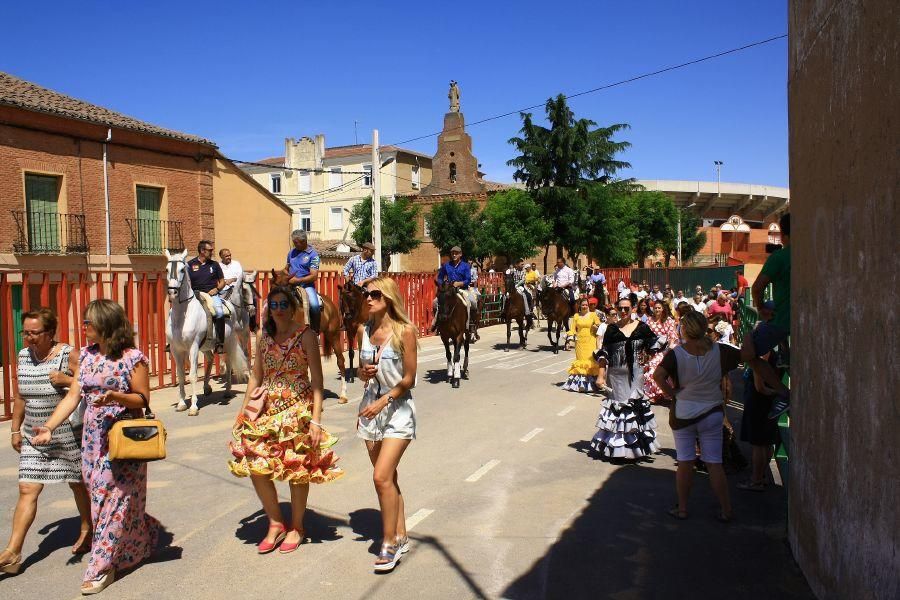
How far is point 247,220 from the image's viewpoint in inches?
1222

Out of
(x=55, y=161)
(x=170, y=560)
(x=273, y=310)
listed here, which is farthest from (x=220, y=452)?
(x=55, y=161)

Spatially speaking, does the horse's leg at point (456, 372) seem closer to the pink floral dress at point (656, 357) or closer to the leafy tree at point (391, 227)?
the pink floral dress at point (656, 357)

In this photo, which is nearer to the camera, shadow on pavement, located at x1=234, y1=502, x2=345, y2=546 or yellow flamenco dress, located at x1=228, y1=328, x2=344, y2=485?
yellow flamenco dress, located at x1=228, y1=328, x2=344, y2=485

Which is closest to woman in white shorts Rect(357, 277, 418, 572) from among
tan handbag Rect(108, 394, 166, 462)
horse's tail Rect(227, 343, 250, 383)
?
tan handbag Rect(108, 394, 166, 462)

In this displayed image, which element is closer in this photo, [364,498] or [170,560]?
[170,560]

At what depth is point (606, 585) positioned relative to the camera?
16.2 feet

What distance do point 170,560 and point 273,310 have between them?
2.00 meters

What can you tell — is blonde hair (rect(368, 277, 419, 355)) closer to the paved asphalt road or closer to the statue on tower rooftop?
the paved asphalt road

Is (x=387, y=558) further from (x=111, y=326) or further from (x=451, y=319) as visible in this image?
(x=451, y=319)

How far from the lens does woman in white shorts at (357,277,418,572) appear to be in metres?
5.07

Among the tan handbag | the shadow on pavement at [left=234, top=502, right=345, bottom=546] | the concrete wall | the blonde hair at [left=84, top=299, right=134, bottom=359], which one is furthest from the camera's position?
the shadow on pavement at [left=234, top=502, right=345, bottom=546]

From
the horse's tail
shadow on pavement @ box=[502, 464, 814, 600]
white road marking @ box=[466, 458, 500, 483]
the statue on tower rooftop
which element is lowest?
shadow on pavement @ box=[502, 464, 814, 600]

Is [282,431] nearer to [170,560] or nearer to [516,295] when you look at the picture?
[170,560]

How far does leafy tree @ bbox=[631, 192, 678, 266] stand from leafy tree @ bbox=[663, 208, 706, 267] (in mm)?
634
